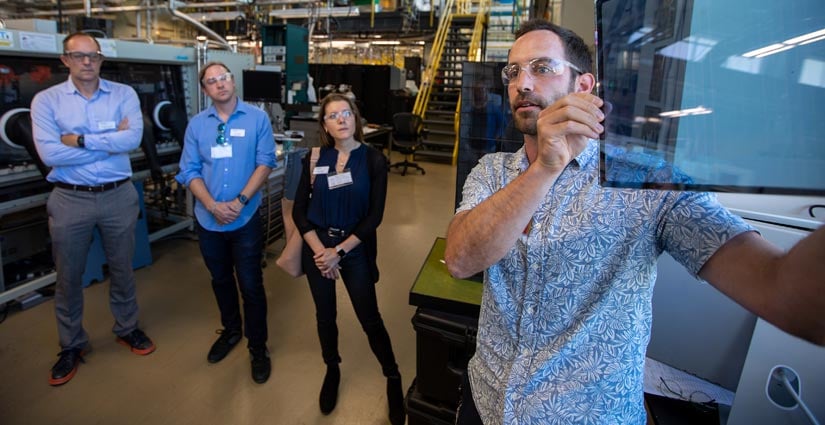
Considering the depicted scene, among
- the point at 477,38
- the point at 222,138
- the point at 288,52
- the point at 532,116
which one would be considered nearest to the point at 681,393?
the point at 532,116

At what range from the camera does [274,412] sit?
212 cm

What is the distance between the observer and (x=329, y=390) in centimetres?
213

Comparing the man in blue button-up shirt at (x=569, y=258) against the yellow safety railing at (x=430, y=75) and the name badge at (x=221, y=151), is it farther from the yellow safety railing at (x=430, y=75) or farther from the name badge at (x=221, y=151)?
the yellow safety railing at (x=430, y=75)

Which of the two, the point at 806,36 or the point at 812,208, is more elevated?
the point at 806,36

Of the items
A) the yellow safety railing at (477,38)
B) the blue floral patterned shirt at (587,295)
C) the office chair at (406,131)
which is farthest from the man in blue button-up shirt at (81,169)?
the yellow safety railing at (477,38)

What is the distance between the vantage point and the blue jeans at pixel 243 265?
2281 millimetres

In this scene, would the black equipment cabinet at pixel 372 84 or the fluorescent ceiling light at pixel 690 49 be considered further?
the black equipment cabinet at pixel 372 84

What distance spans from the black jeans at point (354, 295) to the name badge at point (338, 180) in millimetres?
230

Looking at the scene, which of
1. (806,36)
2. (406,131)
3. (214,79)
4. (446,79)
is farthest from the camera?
(446,79)

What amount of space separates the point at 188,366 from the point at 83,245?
2.92 feet

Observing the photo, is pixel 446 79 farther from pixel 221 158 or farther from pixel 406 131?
pixel 221 158

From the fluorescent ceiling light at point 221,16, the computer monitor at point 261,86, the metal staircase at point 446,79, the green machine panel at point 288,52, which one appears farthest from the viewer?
the metal staircase at point 446,79

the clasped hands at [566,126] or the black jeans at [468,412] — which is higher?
the clasped hands at [566,126]

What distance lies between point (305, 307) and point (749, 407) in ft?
8.71
